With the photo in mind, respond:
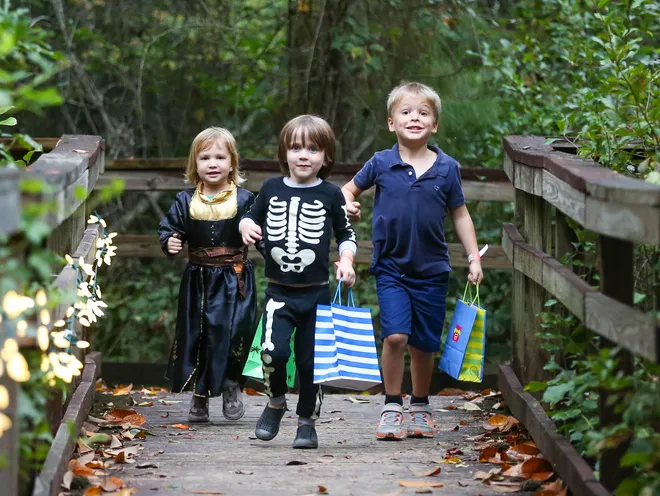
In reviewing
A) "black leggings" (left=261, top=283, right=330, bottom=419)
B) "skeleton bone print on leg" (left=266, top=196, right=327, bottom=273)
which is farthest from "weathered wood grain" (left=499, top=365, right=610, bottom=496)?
"skeleton bone print on leg" (left=266, top=196, right=327, bottom=273)

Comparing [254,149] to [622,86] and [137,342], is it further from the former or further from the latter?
[622,86]

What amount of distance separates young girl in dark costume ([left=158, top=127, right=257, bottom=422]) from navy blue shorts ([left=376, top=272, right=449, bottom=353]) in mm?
771

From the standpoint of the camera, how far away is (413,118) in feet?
16.4

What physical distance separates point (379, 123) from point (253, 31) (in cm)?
190

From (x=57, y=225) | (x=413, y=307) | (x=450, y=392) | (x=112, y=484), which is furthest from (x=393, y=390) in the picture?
(x=450, y=392)

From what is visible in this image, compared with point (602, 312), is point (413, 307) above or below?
below

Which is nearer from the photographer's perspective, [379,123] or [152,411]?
[152,411]

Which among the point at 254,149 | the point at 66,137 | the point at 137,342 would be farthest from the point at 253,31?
the point at 66,137

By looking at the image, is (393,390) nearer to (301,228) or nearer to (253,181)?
(301,228)

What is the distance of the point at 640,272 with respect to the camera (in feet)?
14.3

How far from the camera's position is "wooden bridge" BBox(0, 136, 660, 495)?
2.74 metres

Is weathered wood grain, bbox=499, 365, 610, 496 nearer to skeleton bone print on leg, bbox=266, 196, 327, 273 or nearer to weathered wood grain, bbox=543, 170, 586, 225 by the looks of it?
weathered wood grain, bbox=543, 170, 586, 225

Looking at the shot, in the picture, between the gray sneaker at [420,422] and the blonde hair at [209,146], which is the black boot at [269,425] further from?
the blonde hair at [209,146]

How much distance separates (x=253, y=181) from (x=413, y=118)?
103 inches
